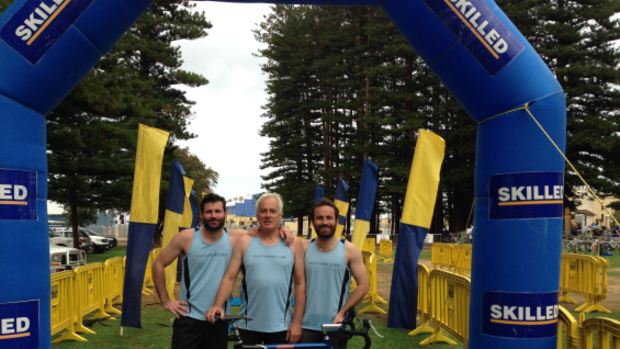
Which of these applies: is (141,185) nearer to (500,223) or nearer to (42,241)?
(42,241)

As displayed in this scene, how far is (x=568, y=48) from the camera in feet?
104

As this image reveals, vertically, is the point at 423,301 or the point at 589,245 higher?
the point at 423,301

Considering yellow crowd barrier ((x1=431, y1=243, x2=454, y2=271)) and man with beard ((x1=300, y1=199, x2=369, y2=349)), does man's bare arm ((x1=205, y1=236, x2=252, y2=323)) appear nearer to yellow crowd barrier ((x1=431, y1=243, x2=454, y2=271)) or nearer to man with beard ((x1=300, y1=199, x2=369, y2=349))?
man with beard ((x1=300, y1=199, x2=369, y2=349))

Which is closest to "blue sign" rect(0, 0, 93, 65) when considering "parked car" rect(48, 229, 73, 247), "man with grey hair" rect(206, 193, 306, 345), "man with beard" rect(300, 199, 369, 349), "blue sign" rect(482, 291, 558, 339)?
"man with grey hair" rect(206, 193, 306, 345)

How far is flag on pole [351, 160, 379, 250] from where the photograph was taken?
1088 cm

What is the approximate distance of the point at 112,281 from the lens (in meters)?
11.2

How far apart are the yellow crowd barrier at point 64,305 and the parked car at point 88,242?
22964mm

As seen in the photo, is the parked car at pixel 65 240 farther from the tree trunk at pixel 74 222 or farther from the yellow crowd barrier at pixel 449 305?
the yellow crowd barrier at pixel 449 305

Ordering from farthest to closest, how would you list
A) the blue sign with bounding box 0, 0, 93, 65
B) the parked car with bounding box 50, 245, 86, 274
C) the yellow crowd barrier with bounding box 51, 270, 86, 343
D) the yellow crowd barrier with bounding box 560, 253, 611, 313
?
the parked car with bounding box 50, 245, 86, 274 < the yellow crowd barrier with bounding box 560, 253, 611, 313 < the yellow crowd barrier with bounding box 51, 270, 86, 343 < the blue sign with bounding box 0, 0, 93, 65

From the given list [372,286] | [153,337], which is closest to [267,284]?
[153,337]

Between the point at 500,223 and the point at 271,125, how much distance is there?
45.7 meters

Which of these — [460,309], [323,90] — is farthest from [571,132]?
[460,309]

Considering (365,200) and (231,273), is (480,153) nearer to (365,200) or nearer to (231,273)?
(231,273)

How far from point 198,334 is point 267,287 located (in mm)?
742
